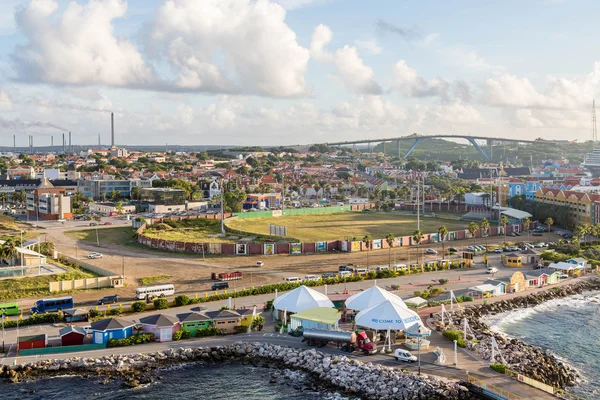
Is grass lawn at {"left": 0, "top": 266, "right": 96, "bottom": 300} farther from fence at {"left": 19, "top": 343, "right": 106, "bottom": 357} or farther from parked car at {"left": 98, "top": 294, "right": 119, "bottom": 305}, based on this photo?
fence at {"left": 19, "top": 343, "right": 106, "bottom": 357}

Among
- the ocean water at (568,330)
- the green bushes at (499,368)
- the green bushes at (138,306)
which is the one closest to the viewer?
the green bushes at (499,368)

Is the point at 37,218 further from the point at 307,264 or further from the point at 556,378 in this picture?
the point at 556,378

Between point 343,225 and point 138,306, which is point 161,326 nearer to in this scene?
point 138,306

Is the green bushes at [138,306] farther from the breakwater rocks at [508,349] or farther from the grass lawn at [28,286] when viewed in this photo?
the breakwater rocks at [508,349]

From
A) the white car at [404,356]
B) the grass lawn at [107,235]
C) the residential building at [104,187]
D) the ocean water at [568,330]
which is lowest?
the ocean water at [568,330]

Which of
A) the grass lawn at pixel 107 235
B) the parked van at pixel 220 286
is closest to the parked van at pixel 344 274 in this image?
the parked van at pixel 220 286

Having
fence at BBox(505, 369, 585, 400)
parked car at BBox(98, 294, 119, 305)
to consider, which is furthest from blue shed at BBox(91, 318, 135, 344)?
fence at BBox(505, 369, 585, 400)

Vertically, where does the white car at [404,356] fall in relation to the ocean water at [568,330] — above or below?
above
